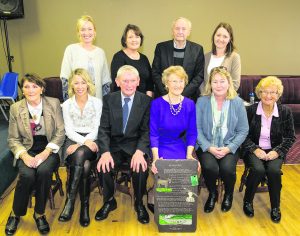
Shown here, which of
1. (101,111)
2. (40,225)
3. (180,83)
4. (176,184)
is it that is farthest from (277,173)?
(40,225)

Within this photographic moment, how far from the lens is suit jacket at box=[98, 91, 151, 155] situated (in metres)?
2.49

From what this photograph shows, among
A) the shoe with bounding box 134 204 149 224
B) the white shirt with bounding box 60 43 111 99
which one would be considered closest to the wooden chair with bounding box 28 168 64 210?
the shoe with bounding box 134 204 149 224

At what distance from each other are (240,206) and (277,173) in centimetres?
46

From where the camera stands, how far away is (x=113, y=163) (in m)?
2.38

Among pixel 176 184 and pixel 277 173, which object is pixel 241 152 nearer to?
pixel 277 173

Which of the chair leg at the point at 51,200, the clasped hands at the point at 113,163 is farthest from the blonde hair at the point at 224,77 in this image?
the chair leg at the point at 51,200

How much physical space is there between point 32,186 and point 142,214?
0.86 meters

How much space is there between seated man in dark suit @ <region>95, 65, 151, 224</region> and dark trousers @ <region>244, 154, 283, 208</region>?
86 cm

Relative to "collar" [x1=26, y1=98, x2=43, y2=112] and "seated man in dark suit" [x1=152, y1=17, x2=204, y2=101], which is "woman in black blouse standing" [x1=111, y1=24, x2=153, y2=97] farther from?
"collar" [x1=26, y1=98, x2=43, y2=112]

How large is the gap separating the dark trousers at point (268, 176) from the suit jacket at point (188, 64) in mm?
897

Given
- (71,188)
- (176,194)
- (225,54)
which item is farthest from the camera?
(225,54)

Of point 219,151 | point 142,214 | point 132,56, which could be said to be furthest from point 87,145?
point 219,151

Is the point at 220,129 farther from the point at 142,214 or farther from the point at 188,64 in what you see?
the point at 142,214

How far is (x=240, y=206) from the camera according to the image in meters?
2.61
